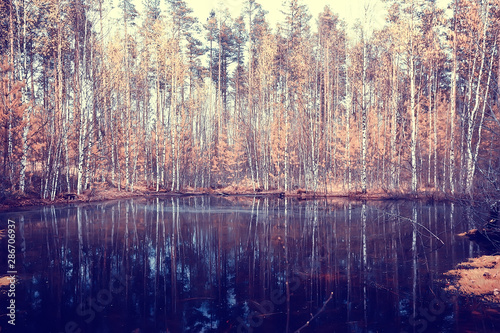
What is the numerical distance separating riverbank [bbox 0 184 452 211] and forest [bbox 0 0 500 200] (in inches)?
21.9

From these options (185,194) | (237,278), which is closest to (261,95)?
(185,194)

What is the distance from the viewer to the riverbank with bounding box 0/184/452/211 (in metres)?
18.1

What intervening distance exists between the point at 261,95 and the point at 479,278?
2723 centimetres

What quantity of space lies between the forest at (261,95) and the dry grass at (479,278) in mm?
9503

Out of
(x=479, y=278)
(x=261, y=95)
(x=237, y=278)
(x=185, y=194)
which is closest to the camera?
(x=479, y=278)

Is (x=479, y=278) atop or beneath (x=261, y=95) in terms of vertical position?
beneath

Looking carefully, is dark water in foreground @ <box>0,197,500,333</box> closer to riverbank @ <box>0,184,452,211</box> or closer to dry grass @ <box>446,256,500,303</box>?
dry grass @ <box>446,256,500,303</box>

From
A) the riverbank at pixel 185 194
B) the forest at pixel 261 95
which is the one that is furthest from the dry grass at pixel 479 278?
the riverbank at pixel 185 194

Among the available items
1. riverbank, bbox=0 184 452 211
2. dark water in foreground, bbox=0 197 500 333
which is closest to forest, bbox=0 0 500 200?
riverbank, bbox=0 184 452 211

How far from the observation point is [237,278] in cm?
675

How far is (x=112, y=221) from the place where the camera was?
13.4 metres

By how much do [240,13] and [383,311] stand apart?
126 feet

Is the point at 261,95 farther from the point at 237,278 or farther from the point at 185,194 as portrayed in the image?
the point at 237,278

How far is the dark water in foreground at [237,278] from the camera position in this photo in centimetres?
491
